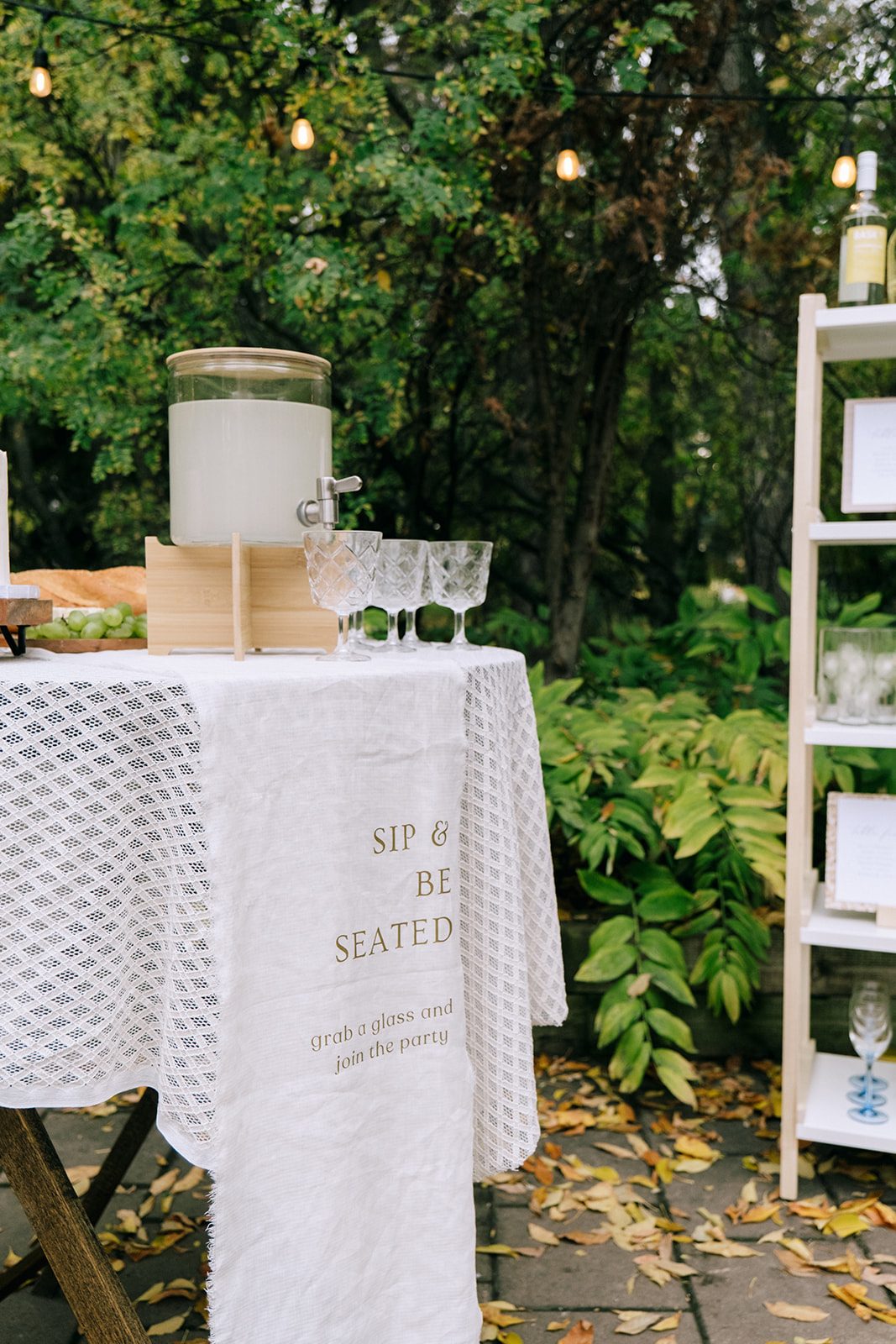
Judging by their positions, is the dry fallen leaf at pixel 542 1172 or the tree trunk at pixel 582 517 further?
the tree trunk at pixel 582 517

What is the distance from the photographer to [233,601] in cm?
123

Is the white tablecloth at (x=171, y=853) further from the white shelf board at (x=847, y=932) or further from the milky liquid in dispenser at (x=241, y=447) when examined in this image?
the white shelf board at (x=847, y=932)

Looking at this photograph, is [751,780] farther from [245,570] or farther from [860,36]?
[860,36]

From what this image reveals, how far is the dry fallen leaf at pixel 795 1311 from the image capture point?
1597mm

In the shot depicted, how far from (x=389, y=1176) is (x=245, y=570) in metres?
0.73

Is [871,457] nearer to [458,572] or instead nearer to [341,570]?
[458,572]

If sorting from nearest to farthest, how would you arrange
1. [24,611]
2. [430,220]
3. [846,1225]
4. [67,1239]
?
1. [67,1239]
2. [24,611]
3. [846,1225]
4. [430,220]

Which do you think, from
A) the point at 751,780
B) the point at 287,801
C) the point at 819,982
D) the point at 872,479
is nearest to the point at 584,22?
the point at 872,479

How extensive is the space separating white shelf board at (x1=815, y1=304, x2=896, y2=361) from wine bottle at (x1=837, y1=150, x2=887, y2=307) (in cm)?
4

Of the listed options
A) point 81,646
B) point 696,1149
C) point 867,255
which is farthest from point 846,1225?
point 867,255

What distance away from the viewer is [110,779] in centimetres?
101

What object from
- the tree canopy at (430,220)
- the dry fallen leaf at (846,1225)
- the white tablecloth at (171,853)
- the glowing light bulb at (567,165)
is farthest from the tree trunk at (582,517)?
the white tablecloth at (171,853)

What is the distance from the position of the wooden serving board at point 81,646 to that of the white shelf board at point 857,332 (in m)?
1.41

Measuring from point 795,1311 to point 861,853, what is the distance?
82cm
